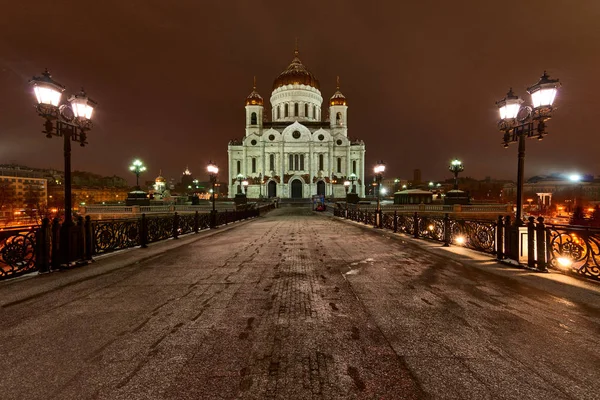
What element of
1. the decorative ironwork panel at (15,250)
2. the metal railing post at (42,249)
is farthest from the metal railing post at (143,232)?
the decorative ironwork panel at (15,250)

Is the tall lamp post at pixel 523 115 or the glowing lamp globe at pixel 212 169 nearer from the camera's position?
the tall lamp post at pixel 523 115

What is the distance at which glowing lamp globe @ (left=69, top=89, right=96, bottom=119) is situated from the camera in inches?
325

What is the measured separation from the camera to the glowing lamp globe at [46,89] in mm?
7363

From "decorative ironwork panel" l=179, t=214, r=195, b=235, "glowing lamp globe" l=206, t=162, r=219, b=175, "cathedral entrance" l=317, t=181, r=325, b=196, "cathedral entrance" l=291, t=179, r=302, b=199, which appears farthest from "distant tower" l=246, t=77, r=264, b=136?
"decorative ironwork panel" l=179, t=214, r=195, b=235

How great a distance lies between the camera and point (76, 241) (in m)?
7.74

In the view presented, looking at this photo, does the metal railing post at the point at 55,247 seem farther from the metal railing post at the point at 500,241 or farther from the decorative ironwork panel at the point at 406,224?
the decorative ironwork panel at the point at 406,224

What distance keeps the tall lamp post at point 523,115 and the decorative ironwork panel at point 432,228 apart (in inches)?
152

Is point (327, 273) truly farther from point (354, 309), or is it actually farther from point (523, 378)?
point (523, 378)

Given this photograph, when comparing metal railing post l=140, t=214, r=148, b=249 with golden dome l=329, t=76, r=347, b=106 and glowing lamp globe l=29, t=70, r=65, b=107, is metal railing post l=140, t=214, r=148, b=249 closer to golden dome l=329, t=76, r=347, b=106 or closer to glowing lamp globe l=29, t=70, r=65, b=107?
glowing lamp globe l=29, t=70, r=65, b=107

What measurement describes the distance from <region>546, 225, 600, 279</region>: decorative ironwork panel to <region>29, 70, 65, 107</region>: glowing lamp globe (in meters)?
12.7

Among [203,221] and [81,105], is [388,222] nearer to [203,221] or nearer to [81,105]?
[203,221]

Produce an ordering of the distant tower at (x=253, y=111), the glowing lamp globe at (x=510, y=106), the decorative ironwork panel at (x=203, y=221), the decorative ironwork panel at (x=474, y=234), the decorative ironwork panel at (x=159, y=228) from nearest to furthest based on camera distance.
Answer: the glowing lamp globe at (x=510, y=106), the decorative ironwork panel at (x=474, y=234), the decorative ironwork panel at (x=159, y=228), the decorative ironwork panel at (x=203, y=221), the distant tower at (x=253, y=111)

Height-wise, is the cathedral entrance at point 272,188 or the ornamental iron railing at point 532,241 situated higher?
the cathedral entrance at point 272,188

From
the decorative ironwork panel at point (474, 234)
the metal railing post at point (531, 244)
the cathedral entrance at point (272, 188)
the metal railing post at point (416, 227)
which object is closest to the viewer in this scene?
the metal railing post at point (531, 244)
